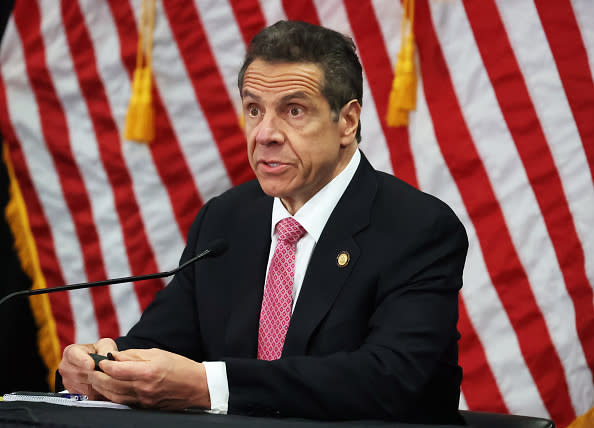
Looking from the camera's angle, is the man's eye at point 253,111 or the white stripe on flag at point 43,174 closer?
the man's eye at point 253,111

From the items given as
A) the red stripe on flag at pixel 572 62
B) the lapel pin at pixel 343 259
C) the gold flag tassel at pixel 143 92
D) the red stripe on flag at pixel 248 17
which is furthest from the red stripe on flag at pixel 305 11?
the lapel pin at pixel 343 259

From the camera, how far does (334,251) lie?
1.88m

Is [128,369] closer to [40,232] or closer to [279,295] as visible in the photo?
[279,295]

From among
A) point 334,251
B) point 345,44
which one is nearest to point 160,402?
point 334,251

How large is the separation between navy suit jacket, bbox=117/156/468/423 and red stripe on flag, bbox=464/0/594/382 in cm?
96

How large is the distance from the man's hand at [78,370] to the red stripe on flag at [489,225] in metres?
1.53

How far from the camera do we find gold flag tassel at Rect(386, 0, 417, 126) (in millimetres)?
2844

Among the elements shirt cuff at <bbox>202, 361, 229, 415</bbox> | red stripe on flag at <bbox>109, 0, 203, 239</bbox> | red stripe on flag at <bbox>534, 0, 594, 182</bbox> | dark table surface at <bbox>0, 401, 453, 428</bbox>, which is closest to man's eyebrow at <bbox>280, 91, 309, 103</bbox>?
shirt cuff at <bbox>202, 361, 229, 415</bbox>

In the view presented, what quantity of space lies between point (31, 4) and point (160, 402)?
242 cm

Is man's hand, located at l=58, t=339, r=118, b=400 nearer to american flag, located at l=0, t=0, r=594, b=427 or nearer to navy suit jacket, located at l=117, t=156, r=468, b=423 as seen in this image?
navy suit jacket, located at l=117, t=156, r=468, b=423

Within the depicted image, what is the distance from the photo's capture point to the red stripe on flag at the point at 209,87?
3.24 metres

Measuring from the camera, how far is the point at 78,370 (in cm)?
172

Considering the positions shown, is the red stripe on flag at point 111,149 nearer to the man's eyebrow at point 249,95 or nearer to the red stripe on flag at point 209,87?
the red stripe on flag at point 209,87

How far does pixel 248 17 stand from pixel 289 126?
4.66 ft
